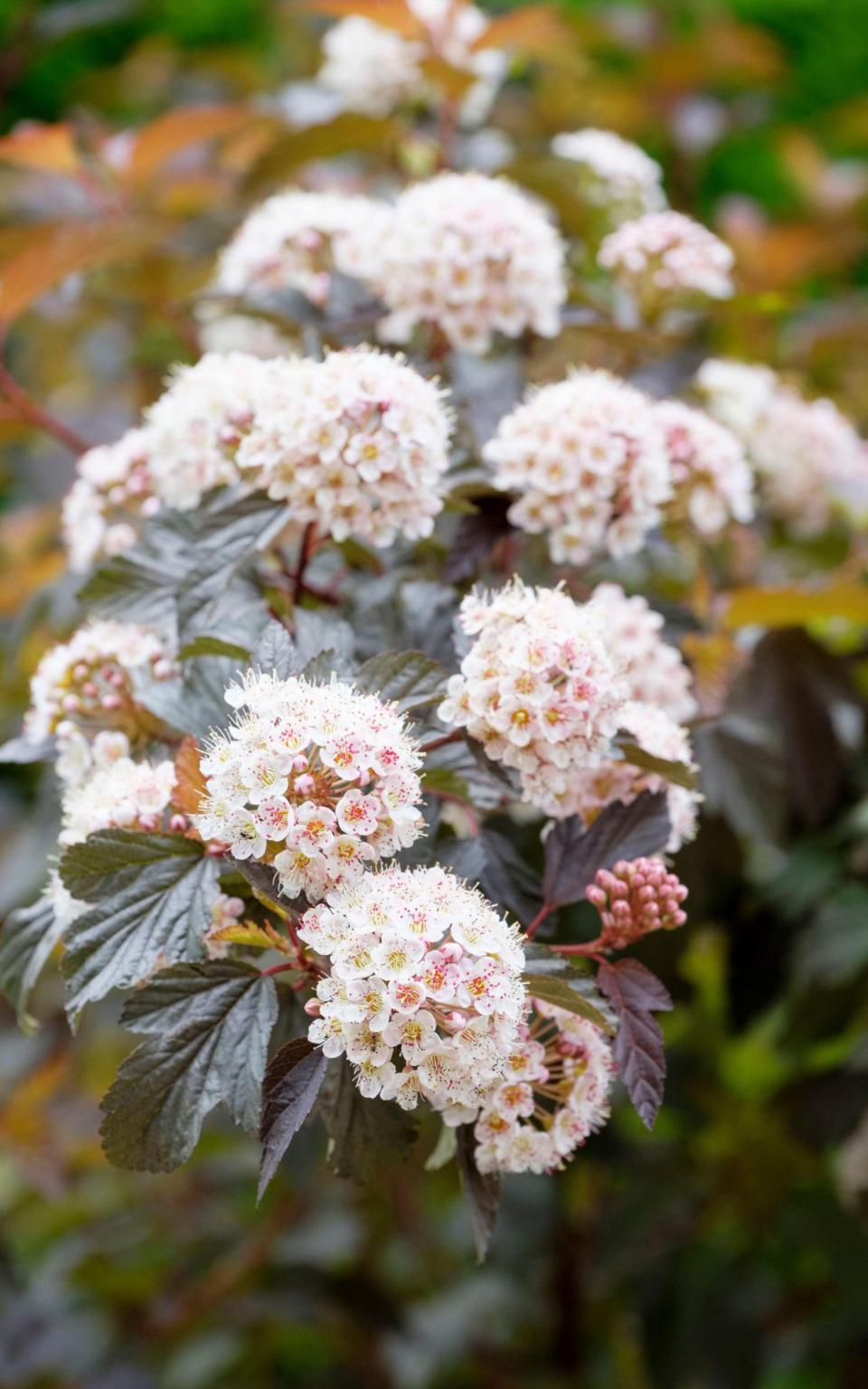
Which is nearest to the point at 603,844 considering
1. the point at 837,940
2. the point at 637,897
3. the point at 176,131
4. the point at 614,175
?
the point at 637,897

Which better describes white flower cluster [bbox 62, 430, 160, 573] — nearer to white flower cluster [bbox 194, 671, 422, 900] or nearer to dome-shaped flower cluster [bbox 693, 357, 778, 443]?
white flower cluster [bbox 194, 671, 422, 900]

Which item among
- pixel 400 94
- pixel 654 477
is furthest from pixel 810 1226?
pixel 400 94

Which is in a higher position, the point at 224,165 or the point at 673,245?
the point at 673,245

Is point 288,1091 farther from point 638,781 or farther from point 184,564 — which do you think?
point 184,564

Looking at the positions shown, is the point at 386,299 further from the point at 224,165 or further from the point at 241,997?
the point at 224,165

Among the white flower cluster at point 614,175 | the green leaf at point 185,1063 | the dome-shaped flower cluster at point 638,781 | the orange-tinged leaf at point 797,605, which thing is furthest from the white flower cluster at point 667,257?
the green leaf at point 185,1063

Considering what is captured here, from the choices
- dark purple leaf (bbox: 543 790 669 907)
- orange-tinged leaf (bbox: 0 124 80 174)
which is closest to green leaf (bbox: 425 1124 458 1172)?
dark purple leaf (bbox: 543 790 669 907)
